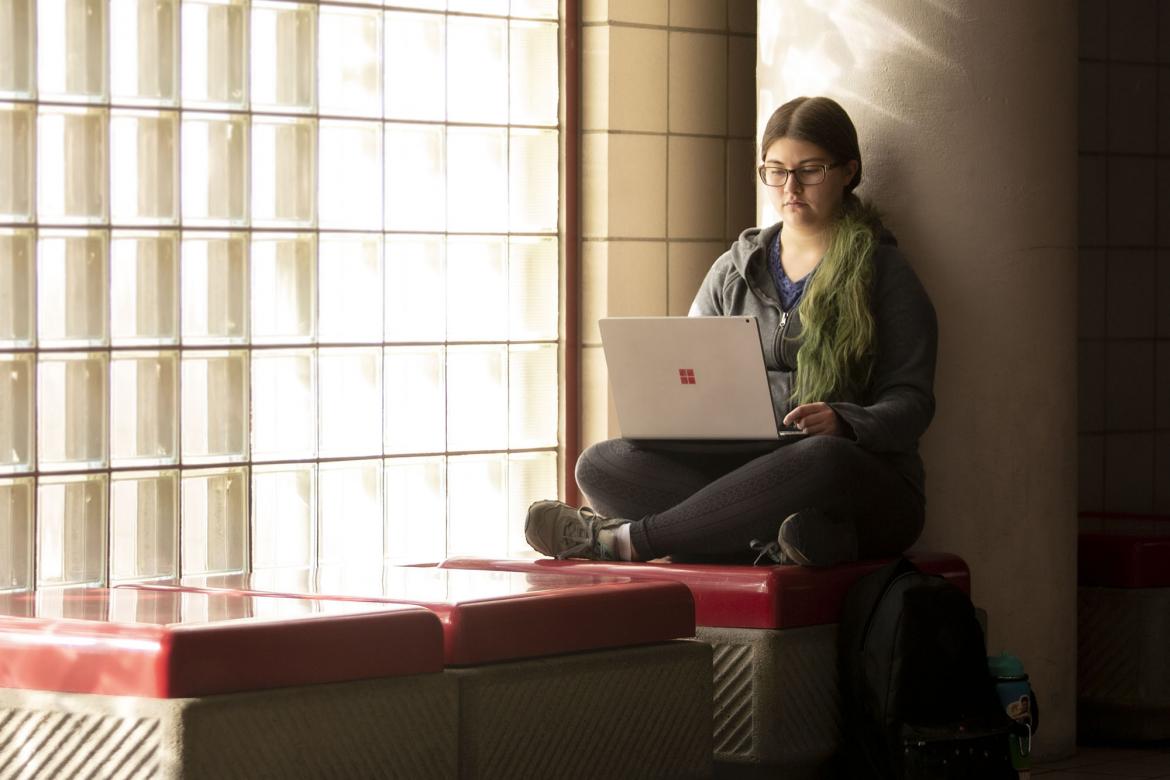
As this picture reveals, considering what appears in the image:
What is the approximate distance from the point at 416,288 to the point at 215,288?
518 millimetres

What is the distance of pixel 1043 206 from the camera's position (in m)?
3.78

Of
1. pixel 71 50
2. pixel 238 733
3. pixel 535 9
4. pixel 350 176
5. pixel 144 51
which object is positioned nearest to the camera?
pixel 238 733

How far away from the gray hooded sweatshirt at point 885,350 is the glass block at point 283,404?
0.95m

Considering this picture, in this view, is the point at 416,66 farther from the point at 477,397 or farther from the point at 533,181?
the point at 477,397

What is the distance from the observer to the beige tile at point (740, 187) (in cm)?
461

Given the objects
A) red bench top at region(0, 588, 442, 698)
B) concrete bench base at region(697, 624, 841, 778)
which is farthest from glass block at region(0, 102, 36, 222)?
concrete bench base at region(697, 624, 841, 778)

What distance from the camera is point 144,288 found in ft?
12.3

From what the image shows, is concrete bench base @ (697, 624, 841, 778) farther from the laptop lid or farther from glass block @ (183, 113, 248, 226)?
glass block @ (183, 113, 248, 226)

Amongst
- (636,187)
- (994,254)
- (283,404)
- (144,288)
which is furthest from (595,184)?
(144,288)

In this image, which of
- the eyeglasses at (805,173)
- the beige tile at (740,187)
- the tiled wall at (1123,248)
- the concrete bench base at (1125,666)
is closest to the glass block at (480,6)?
the beige tile at (740,187)

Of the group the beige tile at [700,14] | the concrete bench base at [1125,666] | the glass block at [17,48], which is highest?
the beige tile at [700,14]

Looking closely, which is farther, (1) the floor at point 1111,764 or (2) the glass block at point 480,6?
(2) the glass block at point 480,6

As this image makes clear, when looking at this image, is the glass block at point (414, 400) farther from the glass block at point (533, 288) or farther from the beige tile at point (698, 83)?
the beige tile at point (698, 83)

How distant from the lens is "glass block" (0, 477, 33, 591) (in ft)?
11.7
